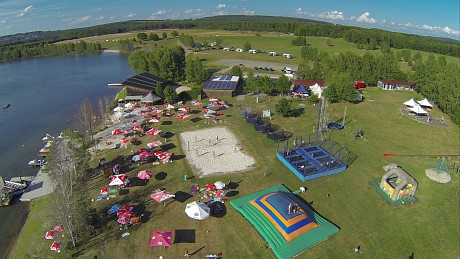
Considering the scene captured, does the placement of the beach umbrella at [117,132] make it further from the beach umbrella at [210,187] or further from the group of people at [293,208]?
the group of people at [293,208]

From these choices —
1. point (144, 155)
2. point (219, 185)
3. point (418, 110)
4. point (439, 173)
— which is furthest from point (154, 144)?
point (418, 110)

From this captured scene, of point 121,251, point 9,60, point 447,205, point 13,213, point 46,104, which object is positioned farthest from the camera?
point 9,60

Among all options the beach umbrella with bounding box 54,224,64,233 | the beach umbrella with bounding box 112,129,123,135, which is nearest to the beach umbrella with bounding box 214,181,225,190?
the beach umbrella with bounding box 54,224,64,233

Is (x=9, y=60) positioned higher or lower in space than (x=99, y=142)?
higher

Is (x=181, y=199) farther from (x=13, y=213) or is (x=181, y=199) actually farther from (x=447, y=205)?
(x=447, y=205)

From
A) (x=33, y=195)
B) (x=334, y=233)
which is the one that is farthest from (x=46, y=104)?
(x=334, y=233)

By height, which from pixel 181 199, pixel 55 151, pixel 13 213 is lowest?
pixel 13 213

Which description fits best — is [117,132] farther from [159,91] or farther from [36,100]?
[36,100]
